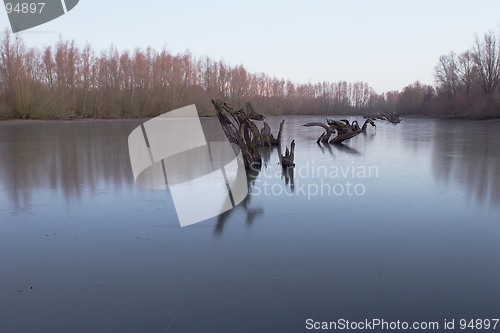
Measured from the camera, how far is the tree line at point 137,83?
30.2 meters

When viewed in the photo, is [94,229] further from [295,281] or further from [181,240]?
[295,281]

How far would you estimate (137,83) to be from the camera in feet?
136

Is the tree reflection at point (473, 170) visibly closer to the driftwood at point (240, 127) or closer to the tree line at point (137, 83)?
the driftwood at point (240, 127)

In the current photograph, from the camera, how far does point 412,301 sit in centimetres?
280

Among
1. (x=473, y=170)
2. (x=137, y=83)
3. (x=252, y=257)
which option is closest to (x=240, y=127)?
(x=473, y=170)

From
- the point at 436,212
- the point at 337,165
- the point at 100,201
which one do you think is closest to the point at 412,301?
the point at 436,212

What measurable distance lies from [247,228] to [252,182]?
8.37 feet

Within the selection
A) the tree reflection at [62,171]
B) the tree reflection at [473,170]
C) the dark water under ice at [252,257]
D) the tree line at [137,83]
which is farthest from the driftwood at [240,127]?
the tree line at [137,83]

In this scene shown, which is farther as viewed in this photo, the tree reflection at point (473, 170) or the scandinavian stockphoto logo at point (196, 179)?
the tree reflection at point (473, 170)

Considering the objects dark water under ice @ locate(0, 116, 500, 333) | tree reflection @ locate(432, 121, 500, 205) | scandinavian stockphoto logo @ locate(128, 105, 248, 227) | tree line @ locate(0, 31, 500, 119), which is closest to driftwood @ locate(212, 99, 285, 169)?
scandinavian stockphoto logo @ locate(128, 105, 248, 227)
